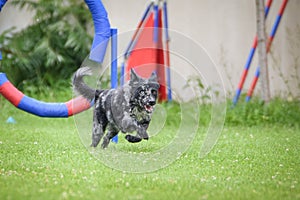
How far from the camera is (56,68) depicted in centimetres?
1178

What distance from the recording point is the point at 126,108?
6.07 meters

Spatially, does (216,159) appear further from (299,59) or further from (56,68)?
(56,68)

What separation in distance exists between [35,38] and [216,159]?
6698mm

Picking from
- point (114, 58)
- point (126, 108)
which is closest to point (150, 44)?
point (114, 58)

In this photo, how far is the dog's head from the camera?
5914 millimetres

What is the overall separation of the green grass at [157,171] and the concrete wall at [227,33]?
8.98 feet

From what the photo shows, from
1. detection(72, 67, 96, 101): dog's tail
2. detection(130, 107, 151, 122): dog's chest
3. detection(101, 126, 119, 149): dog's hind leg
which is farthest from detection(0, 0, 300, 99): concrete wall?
detection(130, 107, 151, 122): dog's chest

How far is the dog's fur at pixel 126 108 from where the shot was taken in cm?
596

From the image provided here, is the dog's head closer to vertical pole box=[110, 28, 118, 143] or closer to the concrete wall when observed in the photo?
vertical pole box=[110, 28, 118, 143]

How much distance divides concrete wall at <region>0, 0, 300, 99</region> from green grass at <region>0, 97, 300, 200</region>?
274cm

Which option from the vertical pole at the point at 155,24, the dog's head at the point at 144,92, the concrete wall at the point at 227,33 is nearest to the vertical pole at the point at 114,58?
the dog's head at the point at 144,92

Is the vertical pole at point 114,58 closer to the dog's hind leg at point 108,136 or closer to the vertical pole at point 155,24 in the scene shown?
the dog's hind leg at point 108,136

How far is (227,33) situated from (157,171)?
613 cm

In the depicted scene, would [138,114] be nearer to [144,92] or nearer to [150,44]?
[144,92]
